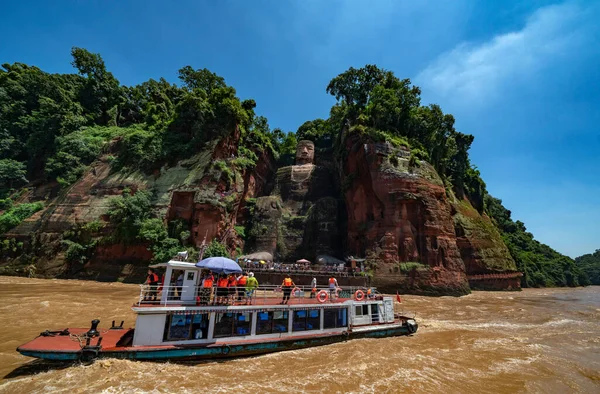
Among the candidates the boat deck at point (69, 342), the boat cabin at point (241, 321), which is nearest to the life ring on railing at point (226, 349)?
the boat cabin at point (241, 321)

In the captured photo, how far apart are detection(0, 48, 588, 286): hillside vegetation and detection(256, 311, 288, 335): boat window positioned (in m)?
19.9

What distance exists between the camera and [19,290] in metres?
19.5

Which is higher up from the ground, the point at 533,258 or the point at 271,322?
the point at 533,258

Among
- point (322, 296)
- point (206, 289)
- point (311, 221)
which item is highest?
point (311, 221)

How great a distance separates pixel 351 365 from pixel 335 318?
9.81 ft

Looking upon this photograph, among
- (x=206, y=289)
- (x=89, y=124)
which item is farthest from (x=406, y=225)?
(x=89, y=124)

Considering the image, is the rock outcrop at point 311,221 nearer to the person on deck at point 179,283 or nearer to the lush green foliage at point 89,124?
the lush green foliage at point 89,124

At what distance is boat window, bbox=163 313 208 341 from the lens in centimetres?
956

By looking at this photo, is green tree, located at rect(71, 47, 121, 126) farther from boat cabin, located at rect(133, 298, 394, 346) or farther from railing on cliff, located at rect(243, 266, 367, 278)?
boat cabin, located at rect(133, 298, 394, 346)

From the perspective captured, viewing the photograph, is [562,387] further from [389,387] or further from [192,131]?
[192,131]

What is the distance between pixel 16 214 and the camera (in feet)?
102

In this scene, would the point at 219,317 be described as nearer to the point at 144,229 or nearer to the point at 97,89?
the point at 144,229

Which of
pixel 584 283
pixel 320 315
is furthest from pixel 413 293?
pixel 584 283

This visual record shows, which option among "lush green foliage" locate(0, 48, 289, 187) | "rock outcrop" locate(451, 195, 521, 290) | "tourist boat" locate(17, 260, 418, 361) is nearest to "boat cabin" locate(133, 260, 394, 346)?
"tourist boat" locate(17, 260, 418, 361)
